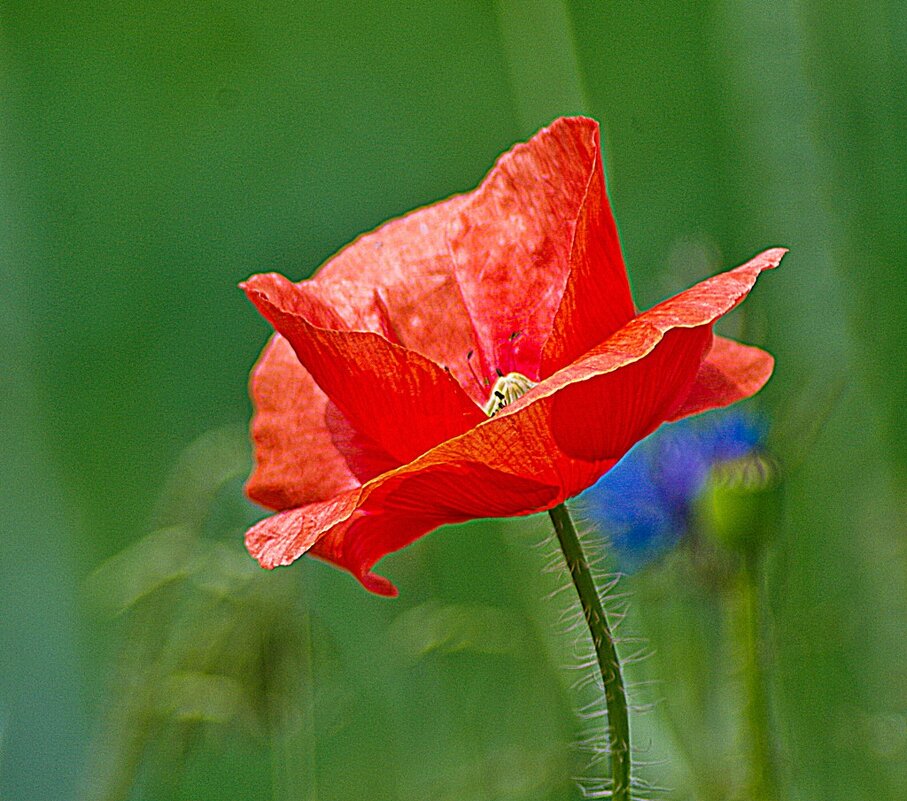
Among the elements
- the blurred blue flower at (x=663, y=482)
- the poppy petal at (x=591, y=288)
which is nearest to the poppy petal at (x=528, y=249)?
the poppy petal at (x=591, y=288)

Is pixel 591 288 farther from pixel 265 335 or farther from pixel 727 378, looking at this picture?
pixel 265 335

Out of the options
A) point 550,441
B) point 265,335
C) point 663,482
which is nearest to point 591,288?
point 550,441

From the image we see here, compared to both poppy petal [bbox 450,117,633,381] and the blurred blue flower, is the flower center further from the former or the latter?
the blurred blue flower

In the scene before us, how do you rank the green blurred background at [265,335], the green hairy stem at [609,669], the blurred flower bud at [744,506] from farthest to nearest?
the green blurred background at [265,335]
the blurred flower bud at [744,506]
the green hairy stem at [609,669]

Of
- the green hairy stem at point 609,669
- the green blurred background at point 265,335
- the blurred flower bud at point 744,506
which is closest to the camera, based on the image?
the green hairy stem at point 609,669

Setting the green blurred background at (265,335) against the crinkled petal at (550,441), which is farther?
the green blurred background at (265,335)

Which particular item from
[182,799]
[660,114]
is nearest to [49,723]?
[182,799]

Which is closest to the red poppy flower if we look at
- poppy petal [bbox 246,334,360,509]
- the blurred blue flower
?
poppy petal [bbox 246,334,360,509]

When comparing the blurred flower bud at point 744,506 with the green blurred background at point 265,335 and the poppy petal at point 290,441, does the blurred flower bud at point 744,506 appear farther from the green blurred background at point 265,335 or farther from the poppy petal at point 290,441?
the poppy petal at point 290,441
